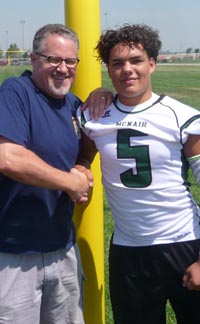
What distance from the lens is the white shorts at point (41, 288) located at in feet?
8.63

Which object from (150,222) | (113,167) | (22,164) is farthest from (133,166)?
(22,164)

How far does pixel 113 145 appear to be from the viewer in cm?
→ 261

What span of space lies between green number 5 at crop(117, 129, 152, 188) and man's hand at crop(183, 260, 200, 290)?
45cm

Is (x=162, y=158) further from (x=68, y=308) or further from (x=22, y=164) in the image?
(x=68, y=308)

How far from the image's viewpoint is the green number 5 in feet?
8.34

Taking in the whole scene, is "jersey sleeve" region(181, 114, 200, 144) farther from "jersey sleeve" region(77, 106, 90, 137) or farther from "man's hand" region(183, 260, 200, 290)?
"man's hand" region(183, 260, 200, 290)

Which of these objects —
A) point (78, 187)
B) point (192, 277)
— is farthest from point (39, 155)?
point (192, 277)

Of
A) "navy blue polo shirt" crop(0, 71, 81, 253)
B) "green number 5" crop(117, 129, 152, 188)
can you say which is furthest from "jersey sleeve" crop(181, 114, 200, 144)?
"navy blue polo shirt" crop(0, 71, 81, 253)

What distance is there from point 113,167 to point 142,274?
56cm

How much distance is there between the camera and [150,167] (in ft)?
8.36

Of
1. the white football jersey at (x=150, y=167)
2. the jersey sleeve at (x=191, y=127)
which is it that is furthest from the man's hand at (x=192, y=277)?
the jersey sleeve at (x=191, y=127)

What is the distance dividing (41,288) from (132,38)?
134 centimetres

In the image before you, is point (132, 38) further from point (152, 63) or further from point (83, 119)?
point (83, 119)

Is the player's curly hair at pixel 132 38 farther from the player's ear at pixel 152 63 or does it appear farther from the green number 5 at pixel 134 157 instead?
the green number 5 at pixel 134 157
